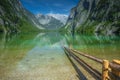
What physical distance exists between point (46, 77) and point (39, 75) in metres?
1.09

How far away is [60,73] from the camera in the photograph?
65.6ft

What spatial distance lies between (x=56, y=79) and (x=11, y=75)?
4.57 meters

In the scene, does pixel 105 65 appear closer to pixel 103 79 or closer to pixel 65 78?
pixel 103 79

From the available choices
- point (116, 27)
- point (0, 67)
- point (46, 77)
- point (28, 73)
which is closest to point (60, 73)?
point (46, 77)

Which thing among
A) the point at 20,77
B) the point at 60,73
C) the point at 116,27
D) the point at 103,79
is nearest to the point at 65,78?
the point at 60,73

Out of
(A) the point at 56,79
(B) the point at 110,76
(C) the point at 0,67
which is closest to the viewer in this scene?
(B) the point at 110,76

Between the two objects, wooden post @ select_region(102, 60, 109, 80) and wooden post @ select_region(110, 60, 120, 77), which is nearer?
wooden post @ select_region(110, 60, 120, 77)

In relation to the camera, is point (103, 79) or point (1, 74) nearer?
point (103, 79)

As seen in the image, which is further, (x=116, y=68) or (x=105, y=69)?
(x=105, y=69)

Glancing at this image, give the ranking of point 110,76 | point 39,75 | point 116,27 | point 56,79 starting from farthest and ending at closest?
1. point 116,27
2. point 39,75
3. point 56,79
4. point 110,76

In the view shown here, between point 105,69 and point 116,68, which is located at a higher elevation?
point 116,68

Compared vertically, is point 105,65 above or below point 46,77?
above

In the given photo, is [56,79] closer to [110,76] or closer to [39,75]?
[39,75]

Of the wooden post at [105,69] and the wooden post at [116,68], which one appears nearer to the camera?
the wooden post at [116,68]
